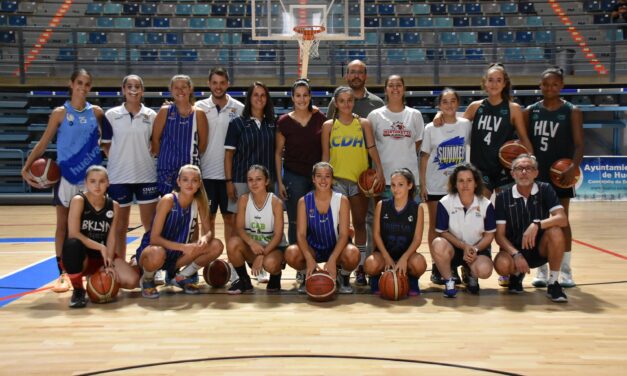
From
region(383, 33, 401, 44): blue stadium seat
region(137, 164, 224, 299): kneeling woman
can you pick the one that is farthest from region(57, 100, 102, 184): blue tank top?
region(383, 33, 401, 44): blue stadium seat

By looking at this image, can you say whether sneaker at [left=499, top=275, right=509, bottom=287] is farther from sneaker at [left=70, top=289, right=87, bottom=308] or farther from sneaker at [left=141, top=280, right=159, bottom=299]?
sneaker at [left=70, top=289, right=87, bottom=308]

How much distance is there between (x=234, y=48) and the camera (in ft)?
43.1

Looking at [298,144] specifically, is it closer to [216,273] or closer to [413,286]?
[216,273]

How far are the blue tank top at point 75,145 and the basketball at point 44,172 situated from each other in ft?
0.24

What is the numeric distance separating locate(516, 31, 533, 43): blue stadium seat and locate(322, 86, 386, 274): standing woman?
10.8 meters

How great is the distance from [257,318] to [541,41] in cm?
1251

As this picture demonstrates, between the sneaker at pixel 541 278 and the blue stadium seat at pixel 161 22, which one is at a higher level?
the blue stadium seat at pixel 161 22

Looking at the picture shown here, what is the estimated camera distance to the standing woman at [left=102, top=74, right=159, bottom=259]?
4.19 metres

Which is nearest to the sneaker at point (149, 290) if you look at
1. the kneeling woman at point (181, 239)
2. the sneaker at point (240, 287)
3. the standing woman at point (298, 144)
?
the kneeling woman at point (181, 239)

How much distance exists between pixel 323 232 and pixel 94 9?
12.9m

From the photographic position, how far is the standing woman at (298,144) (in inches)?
164

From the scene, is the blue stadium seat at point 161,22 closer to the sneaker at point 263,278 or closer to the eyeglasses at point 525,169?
the sneaker at point 263,278

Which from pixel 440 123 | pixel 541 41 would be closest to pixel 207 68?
pixel 541 41

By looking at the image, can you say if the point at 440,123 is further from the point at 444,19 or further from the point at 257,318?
the point at 444,19
